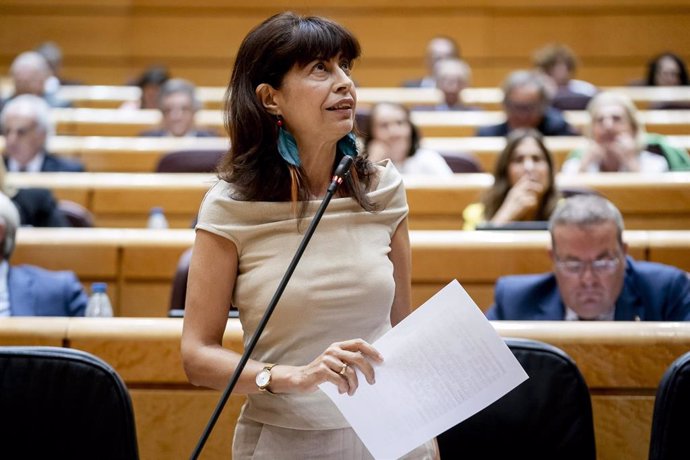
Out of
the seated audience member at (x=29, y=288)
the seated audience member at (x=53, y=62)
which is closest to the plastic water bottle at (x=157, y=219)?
the seated audience member at (x=29, y=288)

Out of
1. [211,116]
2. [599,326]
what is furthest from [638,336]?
[211,116]

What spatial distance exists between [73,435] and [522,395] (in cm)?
61

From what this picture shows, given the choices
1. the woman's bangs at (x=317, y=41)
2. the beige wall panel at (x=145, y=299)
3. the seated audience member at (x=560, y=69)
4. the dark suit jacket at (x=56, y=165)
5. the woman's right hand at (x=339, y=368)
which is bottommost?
the beige wall panel at (x=145, y=299)

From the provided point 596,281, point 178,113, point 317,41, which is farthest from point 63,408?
point 178,113

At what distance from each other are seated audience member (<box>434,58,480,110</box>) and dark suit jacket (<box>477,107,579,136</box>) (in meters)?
0.77

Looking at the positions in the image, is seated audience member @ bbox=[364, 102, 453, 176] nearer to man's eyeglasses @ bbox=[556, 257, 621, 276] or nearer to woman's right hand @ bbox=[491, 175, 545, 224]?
woman's right hand @ bbox=[491, 175, 545, 224]

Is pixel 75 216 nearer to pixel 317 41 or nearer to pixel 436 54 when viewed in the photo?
pixel 317 41

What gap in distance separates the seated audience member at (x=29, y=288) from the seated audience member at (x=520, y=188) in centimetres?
124

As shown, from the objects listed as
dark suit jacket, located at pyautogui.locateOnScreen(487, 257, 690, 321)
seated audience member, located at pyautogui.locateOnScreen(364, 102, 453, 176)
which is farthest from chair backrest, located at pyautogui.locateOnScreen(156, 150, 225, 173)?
dark suit jacket, located at pyautogui.locateOnScreen(487, 257, 690, 321)

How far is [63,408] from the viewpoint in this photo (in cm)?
130

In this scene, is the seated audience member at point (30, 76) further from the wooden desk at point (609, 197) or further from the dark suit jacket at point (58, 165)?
the wooden desk at point (609, 197)

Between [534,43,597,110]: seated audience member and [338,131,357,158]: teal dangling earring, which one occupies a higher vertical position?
[338,131,357,158]: teal dangling earring

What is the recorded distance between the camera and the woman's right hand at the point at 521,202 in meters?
3.02

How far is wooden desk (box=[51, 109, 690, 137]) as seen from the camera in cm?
460
